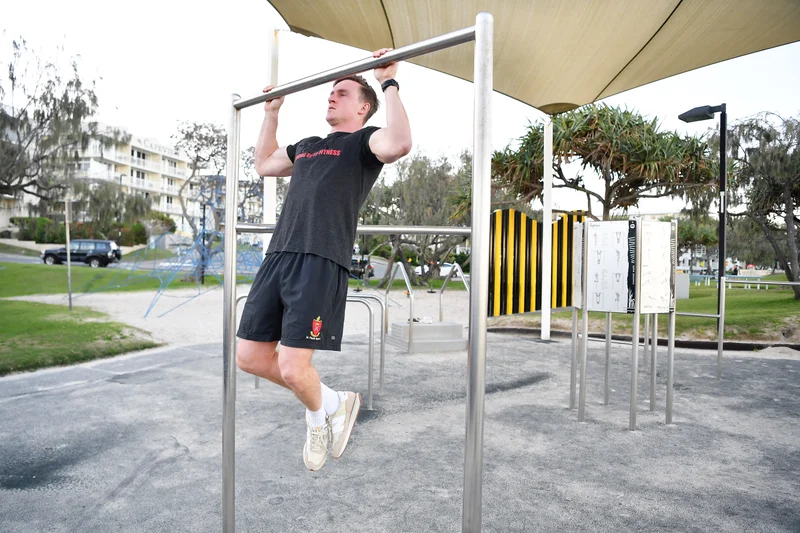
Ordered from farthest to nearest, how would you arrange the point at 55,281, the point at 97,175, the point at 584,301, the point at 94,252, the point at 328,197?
the point at 94,252 < the point at 97,175 < the point at 55,281 < the point at 584,301 < the point at 328,197

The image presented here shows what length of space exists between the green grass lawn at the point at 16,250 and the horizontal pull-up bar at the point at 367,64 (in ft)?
44.6

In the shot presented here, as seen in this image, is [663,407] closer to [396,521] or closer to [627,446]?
[627,446]

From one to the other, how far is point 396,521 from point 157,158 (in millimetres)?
31912

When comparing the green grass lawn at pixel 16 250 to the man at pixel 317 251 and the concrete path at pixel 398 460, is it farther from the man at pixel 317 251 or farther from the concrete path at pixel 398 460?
the man at pixel 317 251

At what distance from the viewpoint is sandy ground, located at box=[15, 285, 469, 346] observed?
6.18 metres

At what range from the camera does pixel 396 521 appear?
57.9 inches

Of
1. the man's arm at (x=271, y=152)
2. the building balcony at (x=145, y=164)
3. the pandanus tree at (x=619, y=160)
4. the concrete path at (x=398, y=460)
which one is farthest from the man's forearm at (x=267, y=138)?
the building balcony at (x=145, y=164)

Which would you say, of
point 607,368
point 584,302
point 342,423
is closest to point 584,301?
point 584,302

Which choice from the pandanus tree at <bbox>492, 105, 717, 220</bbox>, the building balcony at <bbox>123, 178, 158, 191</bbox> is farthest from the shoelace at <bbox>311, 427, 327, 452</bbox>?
the building balcony at <bbox>123, 178, 158, 191</bbox>

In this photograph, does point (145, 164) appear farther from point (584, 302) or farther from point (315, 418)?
point (315, 418)

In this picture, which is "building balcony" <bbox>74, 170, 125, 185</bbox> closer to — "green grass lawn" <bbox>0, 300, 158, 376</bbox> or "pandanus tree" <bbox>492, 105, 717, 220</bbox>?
"green grass lawn" <bbox>0, 300, 158, 376</bbox>

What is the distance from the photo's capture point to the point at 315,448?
1453 millimetres

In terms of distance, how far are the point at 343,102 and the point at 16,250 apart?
14.5 meters

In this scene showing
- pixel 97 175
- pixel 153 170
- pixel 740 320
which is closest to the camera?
pixel 740 320
